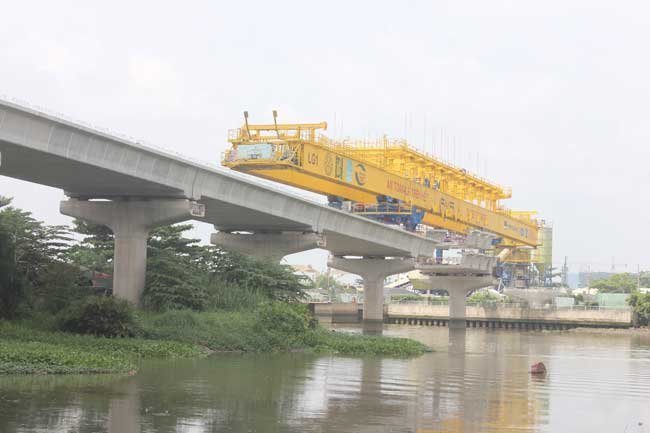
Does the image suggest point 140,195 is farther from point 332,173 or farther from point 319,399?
point 319,399

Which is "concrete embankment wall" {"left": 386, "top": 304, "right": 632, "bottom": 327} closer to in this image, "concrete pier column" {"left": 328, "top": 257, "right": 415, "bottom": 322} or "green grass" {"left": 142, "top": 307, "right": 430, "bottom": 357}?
"concrete pier column" {"left": 328, "top": 257, "right": 415, "bottom": 322}

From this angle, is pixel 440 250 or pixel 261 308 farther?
pixel 440 250

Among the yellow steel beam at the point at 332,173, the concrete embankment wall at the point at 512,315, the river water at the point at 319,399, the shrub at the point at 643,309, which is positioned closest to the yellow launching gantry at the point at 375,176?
the yellow steel beam at the point at 332,173

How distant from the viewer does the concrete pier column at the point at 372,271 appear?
3492 inches

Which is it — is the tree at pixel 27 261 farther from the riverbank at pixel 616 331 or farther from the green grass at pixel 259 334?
the riverbank at pixel 616 331

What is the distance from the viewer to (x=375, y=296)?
9094cm

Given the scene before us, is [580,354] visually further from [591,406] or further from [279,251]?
[591,406]

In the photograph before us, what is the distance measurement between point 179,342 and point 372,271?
51.2 meters

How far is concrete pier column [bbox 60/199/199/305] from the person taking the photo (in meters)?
49.6

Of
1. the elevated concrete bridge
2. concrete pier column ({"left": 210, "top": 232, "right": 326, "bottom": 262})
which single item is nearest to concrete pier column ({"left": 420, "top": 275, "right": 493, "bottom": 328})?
the elevated concrete bridge

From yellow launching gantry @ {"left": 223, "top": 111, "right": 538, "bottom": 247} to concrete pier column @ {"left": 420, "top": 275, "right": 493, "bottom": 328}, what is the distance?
5.04 m

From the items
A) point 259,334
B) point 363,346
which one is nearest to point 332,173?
point 363,346

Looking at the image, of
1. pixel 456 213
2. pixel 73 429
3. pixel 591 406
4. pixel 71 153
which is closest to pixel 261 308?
pixel 71 153

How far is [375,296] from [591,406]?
206 feet
